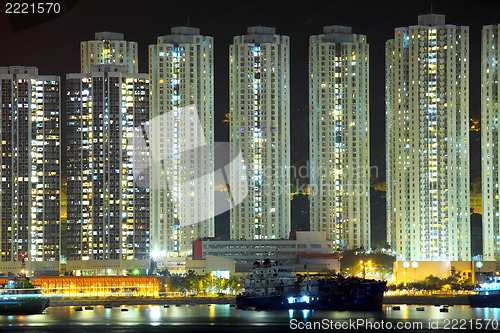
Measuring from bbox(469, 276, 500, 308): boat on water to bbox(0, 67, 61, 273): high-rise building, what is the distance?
6270 centimetres

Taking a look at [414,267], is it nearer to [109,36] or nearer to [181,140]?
[181,140]

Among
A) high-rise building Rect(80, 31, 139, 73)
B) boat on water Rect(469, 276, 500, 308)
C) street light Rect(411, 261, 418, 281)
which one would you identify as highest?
high-rise building Rect(80, 31, 139, 73)

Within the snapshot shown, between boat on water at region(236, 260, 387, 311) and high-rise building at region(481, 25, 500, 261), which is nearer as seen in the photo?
boat on water at region(236, 260, 387, 311)

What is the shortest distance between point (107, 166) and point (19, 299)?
141 ft

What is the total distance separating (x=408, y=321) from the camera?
113m

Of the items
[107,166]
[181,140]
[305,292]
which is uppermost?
[181,140]

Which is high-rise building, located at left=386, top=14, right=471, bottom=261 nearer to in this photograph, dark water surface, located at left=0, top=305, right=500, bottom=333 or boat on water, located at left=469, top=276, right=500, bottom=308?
boat on water, located at left=469, top=276, right=500, bottom=308

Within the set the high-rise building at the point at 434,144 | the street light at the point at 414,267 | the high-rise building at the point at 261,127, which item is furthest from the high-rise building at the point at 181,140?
the street light at the point at 414,267

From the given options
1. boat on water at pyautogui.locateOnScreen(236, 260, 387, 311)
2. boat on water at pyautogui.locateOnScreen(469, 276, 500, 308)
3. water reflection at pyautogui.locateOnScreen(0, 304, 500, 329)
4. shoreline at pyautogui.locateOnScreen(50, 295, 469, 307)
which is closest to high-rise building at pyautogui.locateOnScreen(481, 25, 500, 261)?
shoreline at pyautogui.locateOnScreen(50, 295, 469, 307)

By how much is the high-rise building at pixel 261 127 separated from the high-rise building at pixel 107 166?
12.5 meters

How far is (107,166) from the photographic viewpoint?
6713 inches

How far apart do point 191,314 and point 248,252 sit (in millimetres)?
41386

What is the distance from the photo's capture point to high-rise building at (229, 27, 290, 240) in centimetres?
17025

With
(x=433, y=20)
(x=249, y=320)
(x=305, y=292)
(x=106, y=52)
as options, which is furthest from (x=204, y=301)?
(x=106, y=52)
